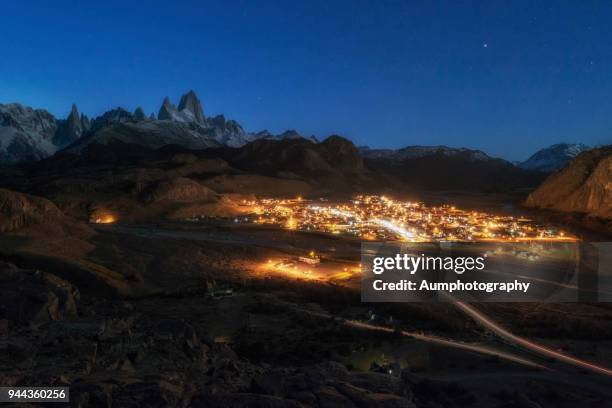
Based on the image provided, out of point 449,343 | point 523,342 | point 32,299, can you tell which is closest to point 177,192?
point 32,299

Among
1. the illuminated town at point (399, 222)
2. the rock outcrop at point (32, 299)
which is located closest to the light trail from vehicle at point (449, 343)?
the rock outcrop at point (32, 299)

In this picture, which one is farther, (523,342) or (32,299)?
(523,342)

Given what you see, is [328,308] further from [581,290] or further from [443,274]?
[581,290]

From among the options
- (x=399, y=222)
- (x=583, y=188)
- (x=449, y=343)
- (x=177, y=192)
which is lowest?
(x=449, y=343)

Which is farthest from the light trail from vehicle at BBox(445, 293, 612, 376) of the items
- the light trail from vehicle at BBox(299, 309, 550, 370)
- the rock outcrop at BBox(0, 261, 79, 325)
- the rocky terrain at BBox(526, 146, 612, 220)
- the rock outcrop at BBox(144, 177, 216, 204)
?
the rock outcrop at BBox(144, 177, 216, 204)

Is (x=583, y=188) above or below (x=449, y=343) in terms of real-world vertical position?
above

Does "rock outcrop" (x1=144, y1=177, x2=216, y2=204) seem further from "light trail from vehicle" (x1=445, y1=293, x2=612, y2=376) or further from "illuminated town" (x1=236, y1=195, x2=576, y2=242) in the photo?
"light trail from vehicle" (x1=445, y1=293, x2=612, y2=376)

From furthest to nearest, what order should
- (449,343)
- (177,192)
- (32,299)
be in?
(177,192) → (449,343) → (32,299)

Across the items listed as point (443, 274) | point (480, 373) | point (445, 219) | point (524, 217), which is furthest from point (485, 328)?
point (524, 217)

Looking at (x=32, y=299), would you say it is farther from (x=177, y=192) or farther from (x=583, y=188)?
(x=583, y=188)
